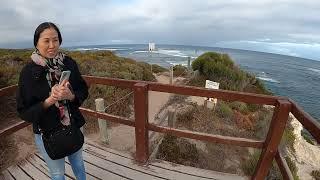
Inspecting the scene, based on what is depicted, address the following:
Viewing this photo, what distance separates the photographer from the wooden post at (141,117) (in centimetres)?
356

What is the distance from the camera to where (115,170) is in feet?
12.6

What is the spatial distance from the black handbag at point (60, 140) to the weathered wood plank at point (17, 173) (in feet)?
5.50

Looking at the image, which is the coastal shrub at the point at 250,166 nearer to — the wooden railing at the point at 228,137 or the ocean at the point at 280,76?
the wooden railing at the point at 228,137

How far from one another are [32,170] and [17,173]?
0.18 meters

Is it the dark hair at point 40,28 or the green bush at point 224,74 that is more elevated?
the dark hair at point 40,28

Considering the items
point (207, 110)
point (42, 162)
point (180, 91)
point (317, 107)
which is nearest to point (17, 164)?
point (42, 162)

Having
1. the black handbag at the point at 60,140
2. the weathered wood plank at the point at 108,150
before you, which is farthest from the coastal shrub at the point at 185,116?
the black handbag at the point at 60,140

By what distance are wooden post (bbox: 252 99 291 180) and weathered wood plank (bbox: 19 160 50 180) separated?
2588 mm

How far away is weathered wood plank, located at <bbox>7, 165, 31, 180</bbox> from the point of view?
372cm

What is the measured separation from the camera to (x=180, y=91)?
3.36m

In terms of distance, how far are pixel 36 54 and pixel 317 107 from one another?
3295 centimetres

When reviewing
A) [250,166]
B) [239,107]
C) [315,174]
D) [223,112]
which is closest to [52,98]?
[250,166]

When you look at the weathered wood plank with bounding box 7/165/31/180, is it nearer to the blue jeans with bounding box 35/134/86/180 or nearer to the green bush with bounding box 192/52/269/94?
the blue jeans with bounding box 35/134/86/180

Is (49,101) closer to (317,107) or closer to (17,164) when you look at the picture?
(17,164)
